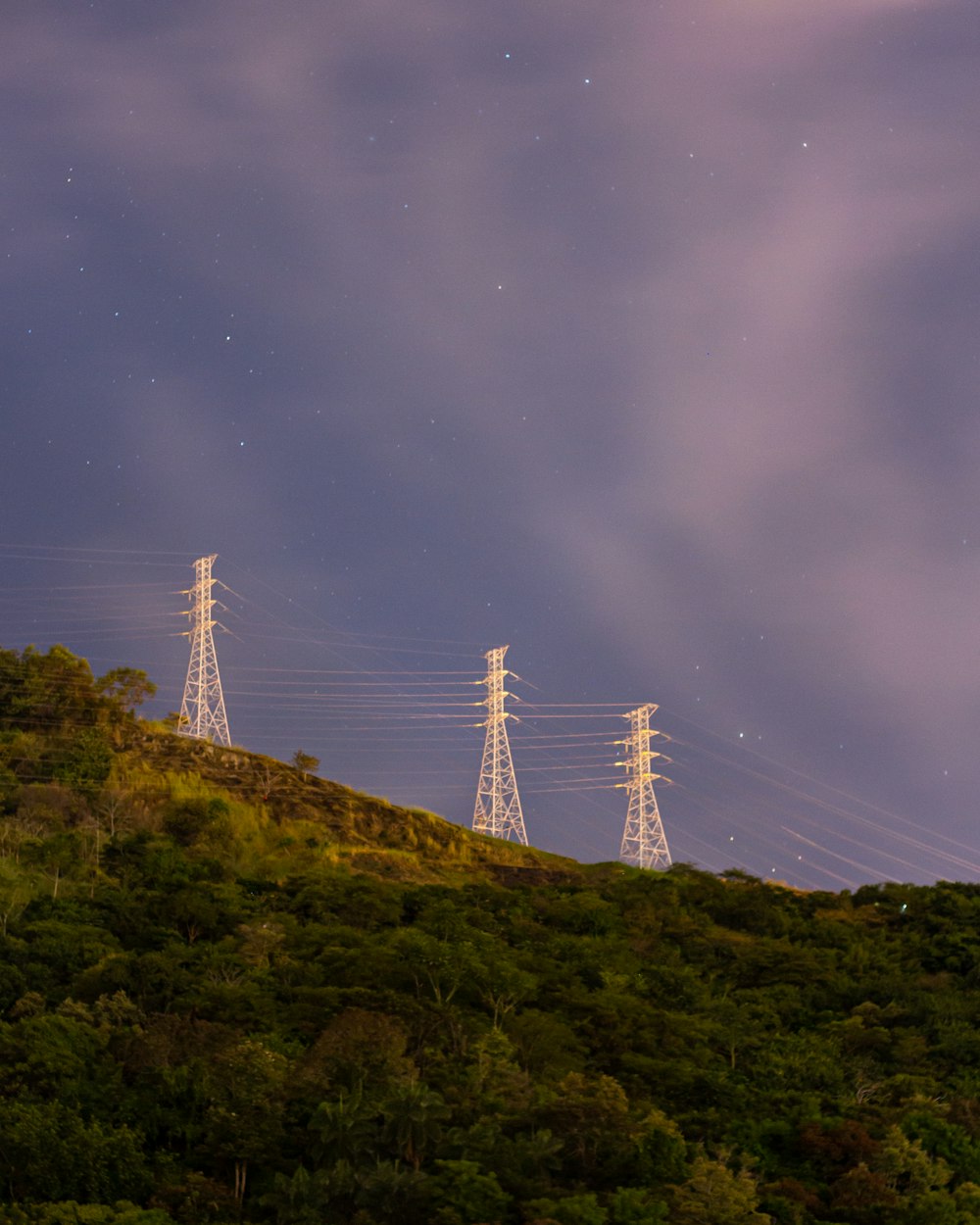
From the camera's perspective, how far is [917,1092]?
34.6 meters

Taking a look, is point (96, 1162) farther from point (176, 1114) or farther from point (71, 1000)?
point (71, 1000)

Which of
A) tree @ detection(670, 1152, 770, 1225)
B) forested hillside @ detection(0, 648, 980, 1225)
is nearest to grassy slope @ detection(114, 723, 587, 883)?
forested hillside @ detection(0, 648, 980, 1225)

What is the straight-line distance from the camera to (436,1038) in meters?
32.8

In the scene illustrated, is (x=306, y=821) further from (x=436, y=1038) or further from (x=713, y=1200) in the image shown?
(x=713, y=1200)

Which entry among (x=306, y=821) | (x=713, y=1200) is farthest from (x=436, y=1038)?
(x=306, y=821)

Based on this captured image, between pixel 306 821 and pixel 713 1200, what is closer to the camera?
pixel 713 1200

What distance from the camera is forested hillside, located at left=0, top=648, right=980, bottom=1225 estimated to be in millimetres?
26734

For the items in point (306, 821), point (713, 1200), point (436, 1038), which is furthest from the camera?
point (306, 821)

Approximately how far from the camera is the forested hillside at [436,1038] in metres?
26.7

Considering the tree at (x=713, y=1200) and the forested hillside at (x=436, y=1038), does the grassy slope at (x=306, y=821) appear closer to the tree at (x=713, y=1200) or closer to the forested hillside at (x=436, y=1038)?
the forested hillside at (x=436, y=1038)

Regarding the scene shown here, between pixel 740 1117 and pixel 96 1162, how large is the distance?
13.4m

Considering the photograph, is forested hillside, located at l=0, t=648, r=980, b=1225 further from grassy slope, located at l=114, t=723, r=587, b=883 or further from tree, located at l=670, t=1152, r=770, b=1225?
grassy slope, located at l=114, t=723, r=587, b=883

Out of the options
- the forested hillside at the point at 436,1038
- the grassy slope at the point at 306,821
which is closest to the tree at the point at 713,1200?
the forested hillside at the point at 436,1038

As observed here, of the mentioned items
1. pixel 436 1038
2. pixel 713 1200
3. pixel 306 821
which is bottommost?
pixel 713 1200
